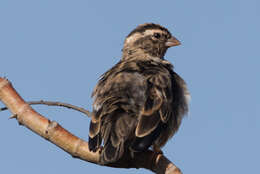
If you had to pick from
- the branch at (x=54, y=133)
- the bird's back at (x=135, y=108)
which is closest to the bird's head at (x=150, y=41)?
the bird's back at (x=135, y=108)

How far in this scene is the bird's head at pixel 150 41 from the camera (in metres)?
8.59

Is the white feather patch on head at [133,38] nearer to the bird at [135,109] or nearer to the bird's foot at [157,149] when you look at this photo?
the bird at [135,109]

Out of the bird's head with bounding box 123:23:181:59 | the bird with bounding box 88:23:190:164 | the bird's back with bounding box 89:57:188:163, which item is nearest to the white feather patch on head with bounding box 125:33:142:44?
the bird's head with bounding box 123:23:181:59

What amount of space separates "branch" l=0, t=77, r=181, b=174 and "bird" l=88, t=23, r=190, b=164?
116 mm

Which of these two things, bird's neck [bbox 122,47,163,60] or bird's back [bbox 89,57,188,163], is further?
bird's neck [bbox 122,47,163,60]

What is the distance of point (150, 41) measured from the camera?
8.62 meters

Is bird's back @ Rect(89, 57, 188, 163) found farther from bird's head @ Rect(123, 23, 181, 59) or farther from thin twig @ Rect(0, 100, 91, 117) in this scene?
bird's head @ Rect(123, 23, 181, 59)

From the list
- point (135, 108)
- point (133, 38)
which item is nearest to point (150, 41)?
point (133, 38)

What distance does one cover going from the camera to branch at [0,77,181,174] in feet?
15.2

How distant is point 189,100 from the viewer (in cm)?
654

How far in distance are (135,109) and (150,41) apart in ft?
11.2

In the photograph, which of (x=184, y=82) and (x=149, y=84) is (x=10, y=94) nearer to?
(x=149, y=84)

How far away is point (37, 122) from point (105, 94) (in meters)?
1.28

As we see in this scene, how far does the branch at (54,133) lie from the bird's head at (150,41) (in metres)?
3.87
